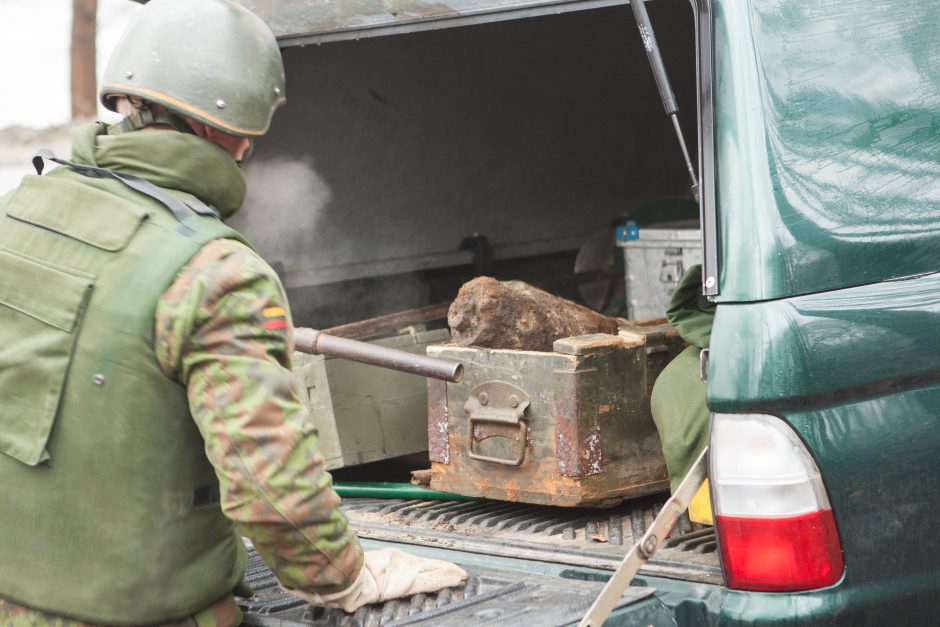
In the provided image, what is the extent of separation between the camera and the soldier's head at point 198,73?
219 centimetres

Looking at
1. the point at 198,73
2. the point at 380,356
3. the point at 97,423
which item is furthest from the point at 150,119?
the point at 380,356

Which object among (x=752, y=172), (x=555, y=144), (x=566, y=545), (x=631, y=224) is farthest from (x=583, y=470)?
Answer: (x=555, y=144)

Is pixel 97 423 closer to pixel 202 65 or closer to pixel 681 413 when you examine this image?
pixel 202 65

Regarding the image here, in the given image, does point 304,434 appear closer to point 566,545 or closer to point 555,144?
point 566,545

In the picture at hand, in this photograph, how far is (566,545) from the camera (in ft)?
9.49

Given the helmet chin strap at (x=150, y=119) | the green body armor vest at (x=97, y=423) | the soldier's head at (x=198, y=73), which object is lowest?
the green body armor vest at (x=97, y=423)

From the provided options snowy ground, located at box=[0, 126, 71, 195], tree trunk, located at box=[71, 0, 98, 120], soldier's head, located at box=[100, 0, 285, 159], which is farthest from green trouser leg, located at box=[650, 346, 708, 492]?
snowy ground, located at box=[0, 126, 71, 195]

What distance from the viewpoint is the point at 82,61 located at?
11.0m

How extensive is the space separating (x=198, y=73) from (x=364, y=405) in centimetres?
184

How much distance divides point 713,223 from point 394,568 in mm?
937

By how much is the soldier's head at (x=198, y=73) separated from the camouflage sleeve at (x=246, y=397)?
29cm

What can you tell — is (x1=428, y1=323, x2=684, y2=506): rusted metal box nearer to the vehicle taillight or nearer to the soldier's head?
the vehicle taillight

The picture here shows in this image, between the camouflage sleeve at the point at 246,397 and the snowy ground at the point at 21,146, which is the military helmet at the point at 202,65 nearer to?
the camouflage sleeve at the point at 246,397

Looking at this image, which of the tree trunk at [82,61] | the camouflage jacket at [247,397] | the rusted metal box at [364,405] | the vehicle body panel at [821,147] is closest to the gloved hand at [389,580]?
the camouflage jacket at [247,397]
